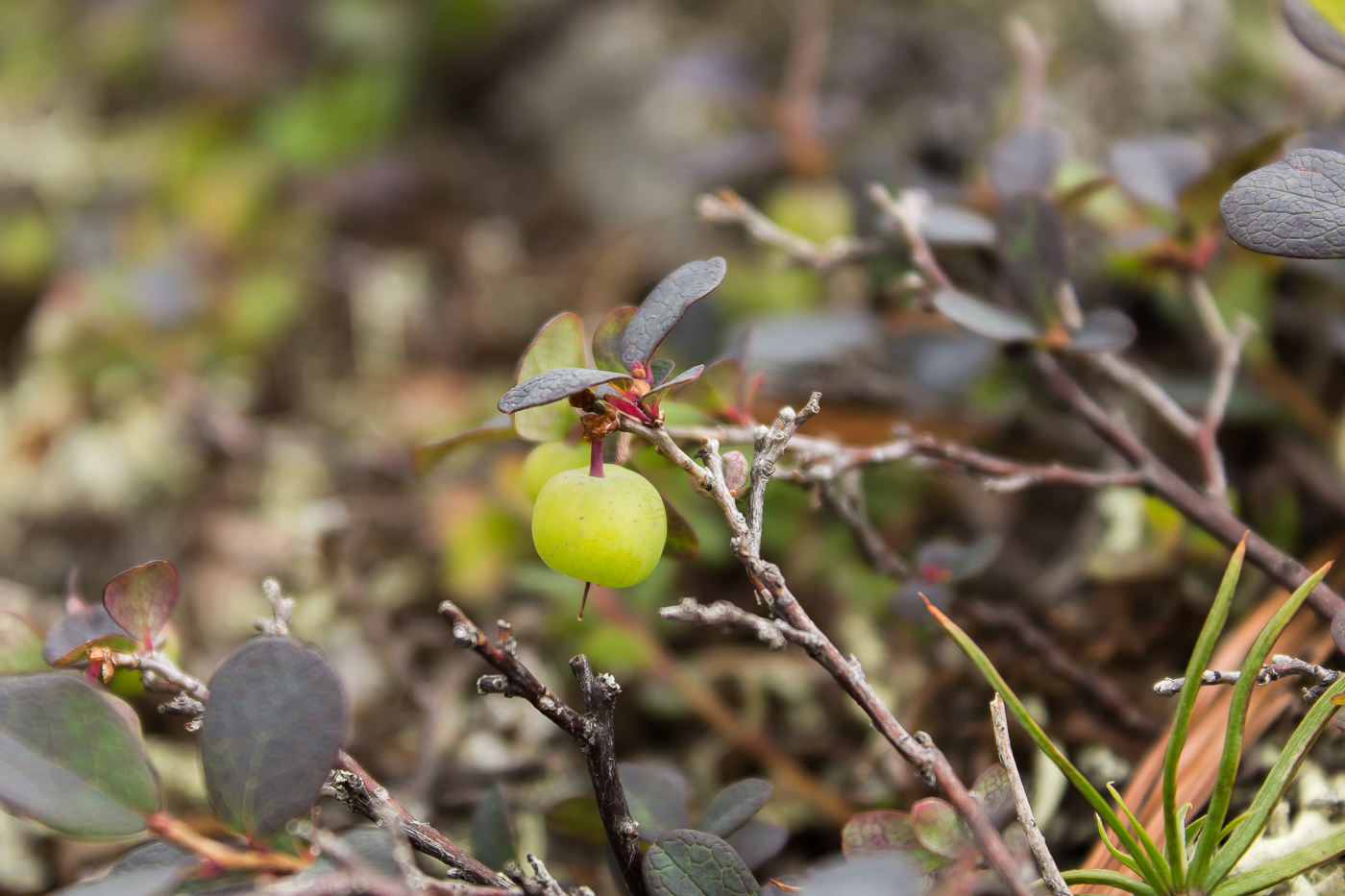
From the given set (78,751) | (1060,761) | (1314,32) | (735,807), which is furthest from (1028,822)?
(1314,32)

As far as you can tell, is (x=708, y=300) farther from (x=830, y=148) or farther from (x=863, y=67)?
(x=863, y=67)

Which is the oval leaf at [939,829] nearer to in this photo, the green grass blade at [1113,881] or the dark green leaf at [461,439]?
the green grass blade at [1113,881]

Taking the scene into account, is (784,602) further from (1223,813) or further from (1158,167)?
(1158,167)

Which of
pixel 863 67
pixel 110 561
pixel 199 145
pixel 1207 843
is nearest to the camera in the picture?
pixel 1207 843

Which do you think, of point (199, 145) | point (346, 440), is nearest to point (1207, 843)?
point (346, 440)

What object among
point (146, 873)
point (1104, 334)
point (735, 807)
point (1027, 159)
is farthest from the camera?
point (1027, 159)

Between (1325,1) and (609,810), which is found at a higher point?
(1325,1)

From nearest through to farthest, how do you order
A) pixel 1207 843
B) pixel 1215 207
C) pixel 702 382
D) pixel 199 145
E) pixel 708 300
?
pixel 1207 843
pixel 702 382
pixel 1215 207
pixel 708 300
pixel 199 145

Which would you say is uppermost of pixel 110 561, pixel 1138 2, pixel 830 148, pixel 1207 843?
pixel 1138 2
